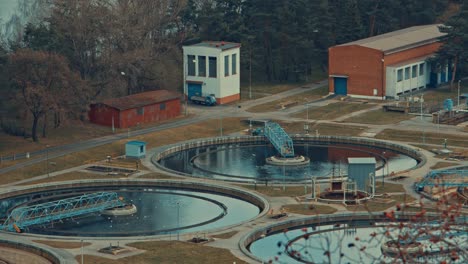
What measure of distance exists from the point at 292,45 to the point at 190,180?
45.8 metres

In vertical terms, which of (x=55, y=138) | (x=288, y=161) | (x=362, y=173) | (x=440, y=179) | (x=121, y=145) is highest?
(x=362, y=173)

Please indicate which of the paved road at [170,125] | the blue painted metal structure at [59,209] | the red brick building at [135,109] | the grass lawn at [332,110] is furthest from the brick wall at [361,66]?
the blue painted metal structure at [59,209]

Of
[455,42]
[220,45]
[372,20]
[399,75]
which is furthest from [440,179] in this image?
[372,20]

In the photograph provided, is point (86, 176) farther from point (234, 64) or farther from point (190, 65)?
point (234, 64)

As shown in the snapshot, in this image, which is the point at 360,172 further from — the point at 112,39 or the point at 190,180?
the point at 112,39

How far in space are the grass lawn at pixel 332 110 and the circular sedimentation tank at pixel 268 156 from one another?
25.1 ft

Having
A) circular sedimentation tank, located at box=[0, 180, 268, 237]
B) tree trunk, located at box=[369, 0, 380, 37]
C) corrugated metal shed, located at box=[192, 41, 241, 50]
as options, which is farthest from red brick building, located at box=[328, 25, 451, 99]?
circular sedimentation tank, located at box=[0, 180, 268, 237]

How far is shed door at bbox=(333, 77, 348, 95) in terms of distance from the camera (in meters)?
119

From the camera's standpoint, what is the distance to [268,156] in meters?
94.7

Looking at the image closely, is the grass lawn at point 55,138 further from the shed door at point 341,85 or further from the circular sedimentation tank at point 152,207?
the shed door at point 341,85

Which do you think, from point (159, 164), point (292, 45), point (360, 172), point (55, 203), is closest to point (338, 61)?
point (292, 45)

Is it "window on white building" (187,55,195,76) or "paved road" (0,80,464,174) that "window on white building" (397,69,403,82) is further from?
"window on white building" (187,55,195,76)

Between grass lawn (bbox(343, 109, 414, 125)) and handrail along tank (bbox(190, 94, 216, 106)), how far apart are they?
50.7 ft

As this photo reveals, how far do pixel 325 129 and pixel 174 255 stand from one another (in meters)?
43.2
